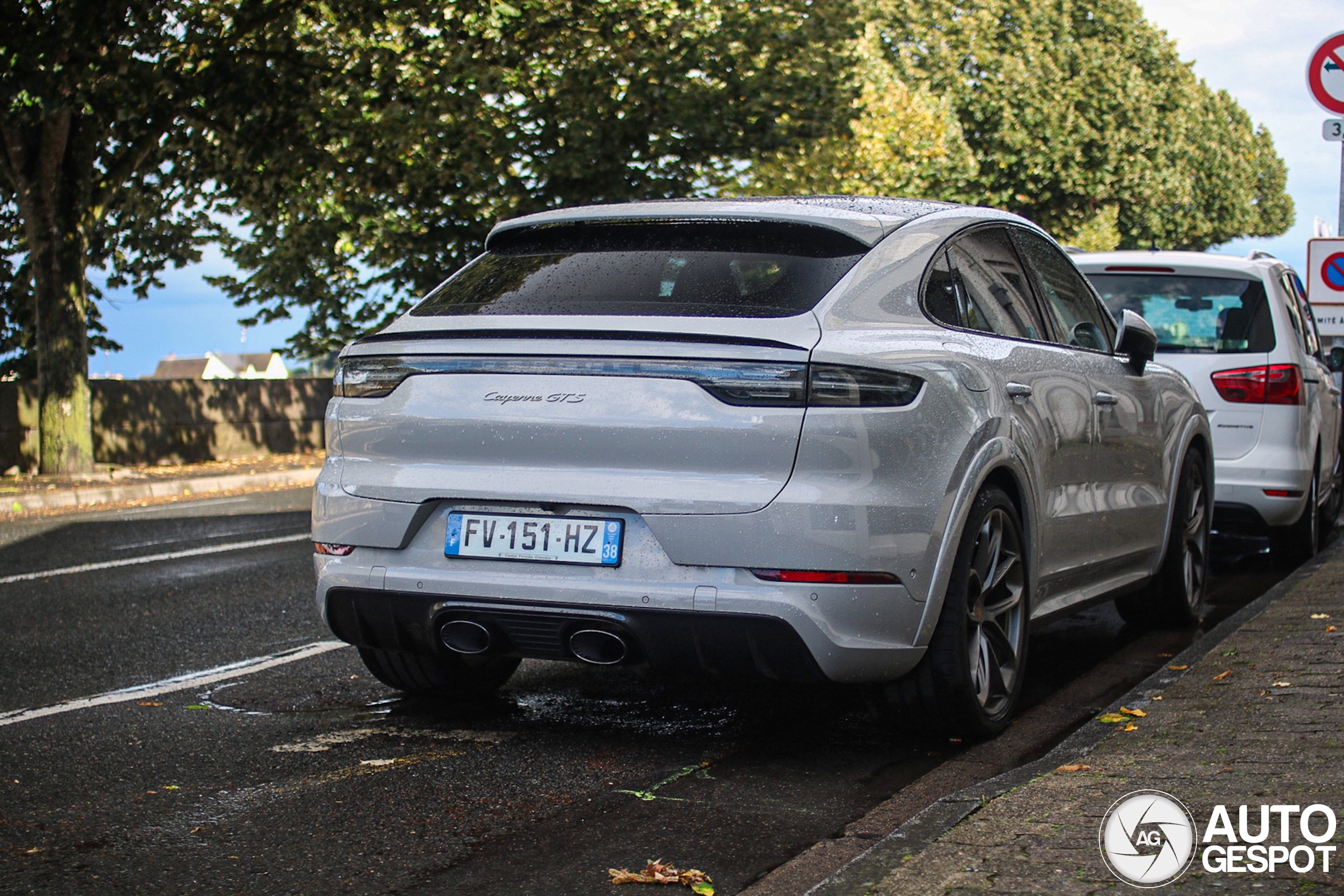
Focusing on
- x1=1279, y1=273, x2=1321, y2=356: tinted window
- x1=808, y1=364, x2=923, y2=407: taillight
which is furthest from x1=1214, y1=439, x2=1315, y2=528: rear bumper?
x1=808, y1=364, x2=923, y2=407: taillight

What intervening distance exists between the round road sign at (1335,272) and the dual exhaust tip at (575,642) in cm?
1001

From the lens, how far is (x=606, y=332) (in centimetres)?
425

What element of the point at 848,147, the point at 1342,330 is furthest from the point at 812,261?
the point at 848,147

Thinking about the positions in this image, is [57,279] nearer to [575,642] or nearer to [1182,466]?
Answer: [1182,466]

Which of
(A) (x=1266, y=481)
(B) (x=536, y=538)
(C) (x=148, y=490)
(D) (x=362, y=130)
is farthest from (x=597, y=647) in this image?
(D) (x=362, y=130)

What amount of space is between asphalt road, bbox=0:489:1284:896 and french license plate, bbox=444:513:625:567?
64 centimetres

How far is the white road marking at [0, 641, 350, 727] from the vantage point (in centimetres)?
527

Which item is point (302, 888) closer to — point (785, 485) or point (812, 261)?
point (785, 485)

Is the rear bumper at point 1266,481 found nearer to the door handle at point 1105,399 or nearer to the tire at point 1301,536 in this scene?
the tire at point 1301,536

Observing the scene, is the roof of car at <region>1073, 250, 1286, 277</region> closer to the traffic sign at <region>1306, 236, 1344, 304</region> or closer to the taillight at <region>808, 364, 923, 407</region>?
the traffic sign at <region>1306, 236, 1344, 304</region>

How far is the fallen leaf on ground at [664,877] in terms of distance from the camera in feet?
11.2

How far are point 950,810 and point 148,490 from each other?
48.1ft

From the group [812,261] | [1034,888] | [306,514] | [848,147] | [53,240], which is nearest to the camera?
[1034,888]

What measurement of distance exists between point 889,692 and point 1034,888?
1.57 m
